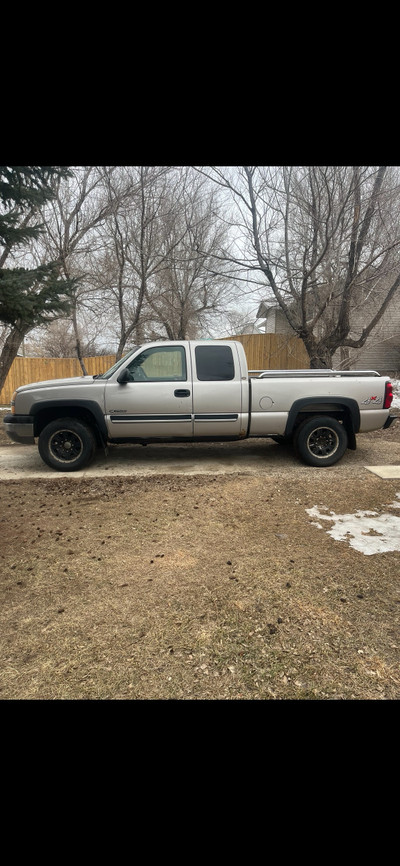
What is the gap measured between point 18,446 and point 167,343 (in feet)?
12.5

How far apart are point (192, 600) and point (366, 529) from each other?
6.66 ft

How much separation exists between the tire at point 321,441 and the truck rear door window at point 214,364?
1335 mm

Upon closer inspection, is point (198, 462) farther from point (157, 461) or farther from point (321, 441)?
point (321, 441)

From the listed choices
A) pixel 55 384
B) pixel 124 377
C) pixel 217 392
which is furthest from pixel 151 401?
pixel 55 384

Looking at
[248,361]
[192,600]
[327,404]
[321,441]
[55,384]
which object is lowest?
[192,600]

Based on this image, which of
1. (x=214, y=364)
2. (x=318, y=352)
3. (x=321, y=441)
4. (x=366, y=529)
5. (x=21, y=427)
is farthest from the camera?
(x=318, y=352)

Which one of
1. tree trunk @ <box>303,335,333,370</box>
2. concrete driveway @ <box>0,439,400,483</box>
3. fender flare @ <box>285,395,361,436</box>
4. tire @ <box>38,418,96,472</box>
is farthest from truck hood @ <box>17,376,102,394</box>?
tree trunk @ <box>303,335,333,370</box>

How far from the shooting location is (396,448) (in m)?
7.65

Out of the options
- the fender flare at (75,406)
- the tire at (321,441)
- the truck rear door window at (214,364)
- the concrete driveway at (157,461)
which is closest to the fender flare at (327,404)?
the tire at (321,441)

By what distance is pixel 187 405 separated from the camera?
6.06m

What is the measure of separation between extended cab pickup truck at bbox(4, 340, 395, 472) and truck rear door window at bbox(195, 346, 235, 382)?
1cm

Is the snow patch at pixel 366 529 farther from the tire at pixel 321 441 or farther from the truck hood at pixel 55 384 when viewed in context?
the truck hood at pixel 55 384

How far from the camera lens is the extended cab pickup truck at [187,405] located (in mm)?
5988
